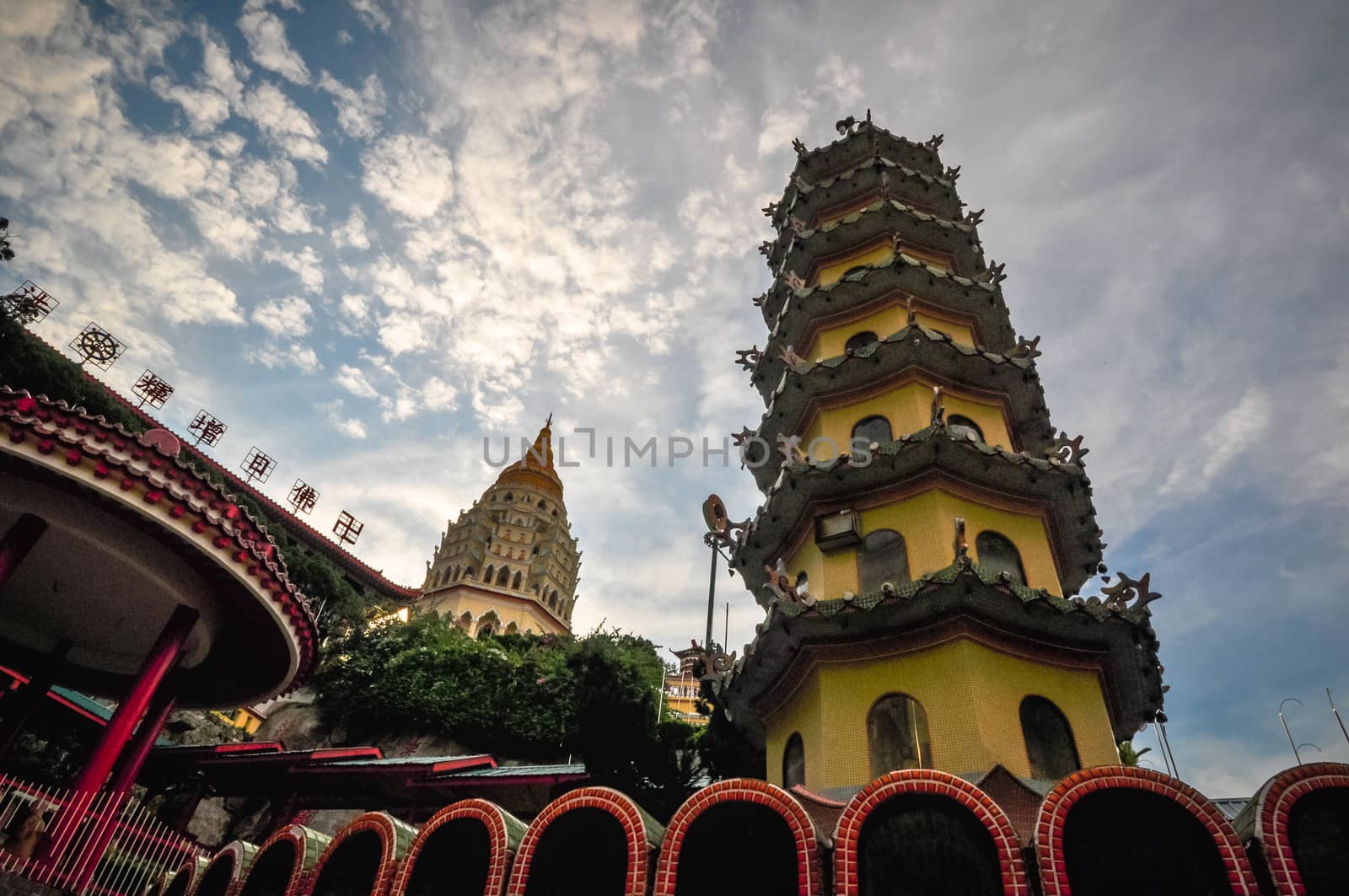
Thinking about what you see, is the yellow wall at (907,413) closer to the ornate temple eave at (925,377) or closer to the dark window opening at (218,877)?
the ornate temple eave at (925,377)

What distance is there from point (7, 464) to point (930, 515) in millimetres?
14119

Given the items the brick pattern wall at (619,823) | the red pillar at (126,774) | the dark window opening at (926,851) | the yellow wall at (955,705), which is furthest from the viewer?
the yellow wall at (955,705)

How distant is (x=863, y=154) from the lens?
22141mm

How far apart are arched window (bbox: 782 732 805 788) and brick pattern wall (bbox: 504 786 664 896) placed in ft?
15.5

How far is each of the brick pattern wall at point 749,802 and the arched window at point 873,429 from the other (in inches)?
352

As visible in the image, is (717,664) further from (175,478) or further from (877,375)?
(175,478)

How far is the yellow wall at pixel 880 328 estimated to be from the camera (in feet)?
58.6

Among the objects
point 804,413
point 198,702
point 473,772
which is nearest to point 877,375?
point 804,413

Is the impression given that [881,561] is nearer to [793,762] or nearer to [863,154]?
[793,762]

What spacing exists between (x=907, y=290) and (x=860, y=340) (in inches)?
61.2

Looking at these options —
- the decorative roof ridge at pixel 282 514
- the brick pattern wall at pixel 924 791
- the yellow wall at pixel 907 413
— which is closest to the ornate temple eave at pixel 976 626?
the yellow wall at pixel 907 413

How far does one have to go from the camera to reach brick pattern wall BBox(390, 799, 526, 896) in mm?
8992

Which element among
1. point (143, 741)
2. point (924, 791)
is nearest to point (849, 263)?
point (924, 791)

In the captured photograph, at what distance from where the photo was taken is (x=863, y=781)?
1166 cm
